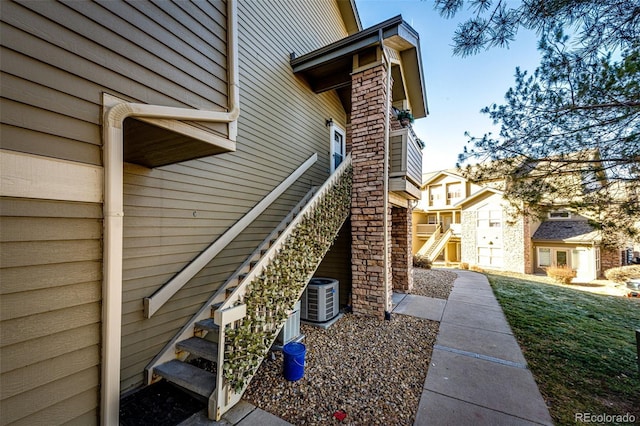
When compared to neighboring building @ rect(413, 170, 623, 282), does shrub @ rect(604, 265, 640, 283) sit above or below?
below

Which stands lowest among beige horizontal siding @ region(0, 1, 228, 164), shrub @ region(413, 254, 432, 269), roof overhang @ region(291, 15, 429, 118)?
shrub @ region(413, 254, 432, 269)

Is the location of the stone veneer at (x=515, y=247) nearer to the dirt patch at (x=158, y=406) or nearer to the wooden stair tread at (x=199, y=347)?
the wooden stair tread at (x=199, y=347)

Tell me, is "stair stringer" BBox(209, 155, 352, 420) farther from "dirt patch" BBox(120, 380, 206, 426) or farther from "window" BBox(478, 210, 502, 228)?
"window" BBox(478, 210, 502, 228)

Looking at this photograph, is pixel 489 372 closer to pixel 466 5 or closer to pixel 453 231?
pixel 466 5

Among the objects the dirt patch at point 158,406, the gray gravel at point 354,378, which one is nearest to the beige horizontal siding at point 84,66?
the dirt patch at point 158,406

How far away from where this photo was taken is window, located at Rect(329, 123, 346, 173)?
298 inches

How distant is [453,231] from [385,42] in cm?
2101

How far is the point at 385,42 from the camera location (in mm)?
5629

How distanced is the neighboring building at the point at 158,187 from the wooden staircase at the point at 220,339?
2 centimetres

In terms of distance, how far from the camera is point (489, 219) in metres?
19.4

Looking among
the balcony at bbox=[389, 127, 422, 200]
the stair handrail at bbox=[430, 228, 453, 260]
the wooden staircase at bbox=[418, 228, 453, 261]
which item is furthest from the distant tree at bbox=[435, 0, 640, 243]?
the wooden staircase at bbox=[418, 228, 453, 261]

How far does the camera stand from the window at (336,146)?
757cm

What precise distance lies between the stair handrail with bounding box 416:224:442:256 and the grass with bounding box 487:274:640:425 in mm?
14657

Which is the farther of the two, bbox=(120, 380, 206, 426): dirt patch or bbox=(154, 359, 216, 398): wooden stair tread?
bbox=(154, 359, 216, 398): wooden stair tread
